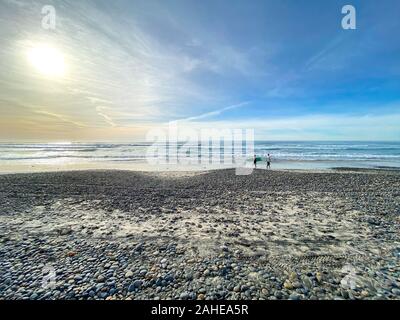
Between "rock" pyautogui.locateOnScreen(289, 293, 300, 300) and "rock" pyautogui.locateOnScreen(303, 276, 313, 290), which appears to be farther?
"rock" pyautogui.locateOnScreen(303, 276, 313, 290)

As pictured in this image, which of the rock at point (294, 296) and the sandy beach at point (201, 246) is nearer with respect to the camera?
the rock at point (294, 296)

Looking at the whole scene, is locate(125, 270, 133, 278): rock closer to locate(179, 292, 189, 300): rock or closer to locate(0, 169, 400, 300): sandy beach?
locate(0, 169, 400, 300): sandy beach

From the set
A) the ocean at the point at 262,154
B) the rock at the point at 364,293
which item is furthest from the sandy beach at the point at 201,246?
the ocean at the point at 262,154

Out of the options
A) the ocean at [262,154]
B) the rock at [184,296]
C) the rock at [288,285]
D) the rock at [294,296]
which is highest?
the ocean at [262,154]

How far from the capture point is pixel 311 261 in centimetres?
438

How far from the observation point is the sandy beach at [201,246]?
140 inches

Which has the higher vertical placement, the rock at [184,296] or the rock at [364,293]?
the rock at [364,293]

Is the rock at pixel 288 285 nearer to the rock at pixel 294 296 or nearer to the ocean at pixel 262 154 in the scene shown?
the rock at pixel 294 296

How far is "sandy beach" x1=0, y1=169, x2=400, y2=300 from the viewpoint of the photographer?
356cm

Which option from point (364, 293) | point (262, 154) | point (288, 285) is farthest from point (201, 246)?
point (262, 154)

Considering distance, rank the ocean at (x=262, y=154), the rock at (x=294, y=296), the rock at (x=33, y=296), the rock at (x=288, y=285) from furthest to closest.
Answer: the ocean at (x=262, y=154) < the rock at (x=288, y=285) < the rock at (x=33, y=296) < the rock at (x=294, y=296)

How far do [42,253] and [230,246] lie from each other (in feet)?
15.3

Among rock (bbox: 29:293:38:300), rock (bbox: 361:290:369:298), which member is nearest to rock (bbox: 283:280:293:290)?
rock (bbox: 361:290:369:298)
